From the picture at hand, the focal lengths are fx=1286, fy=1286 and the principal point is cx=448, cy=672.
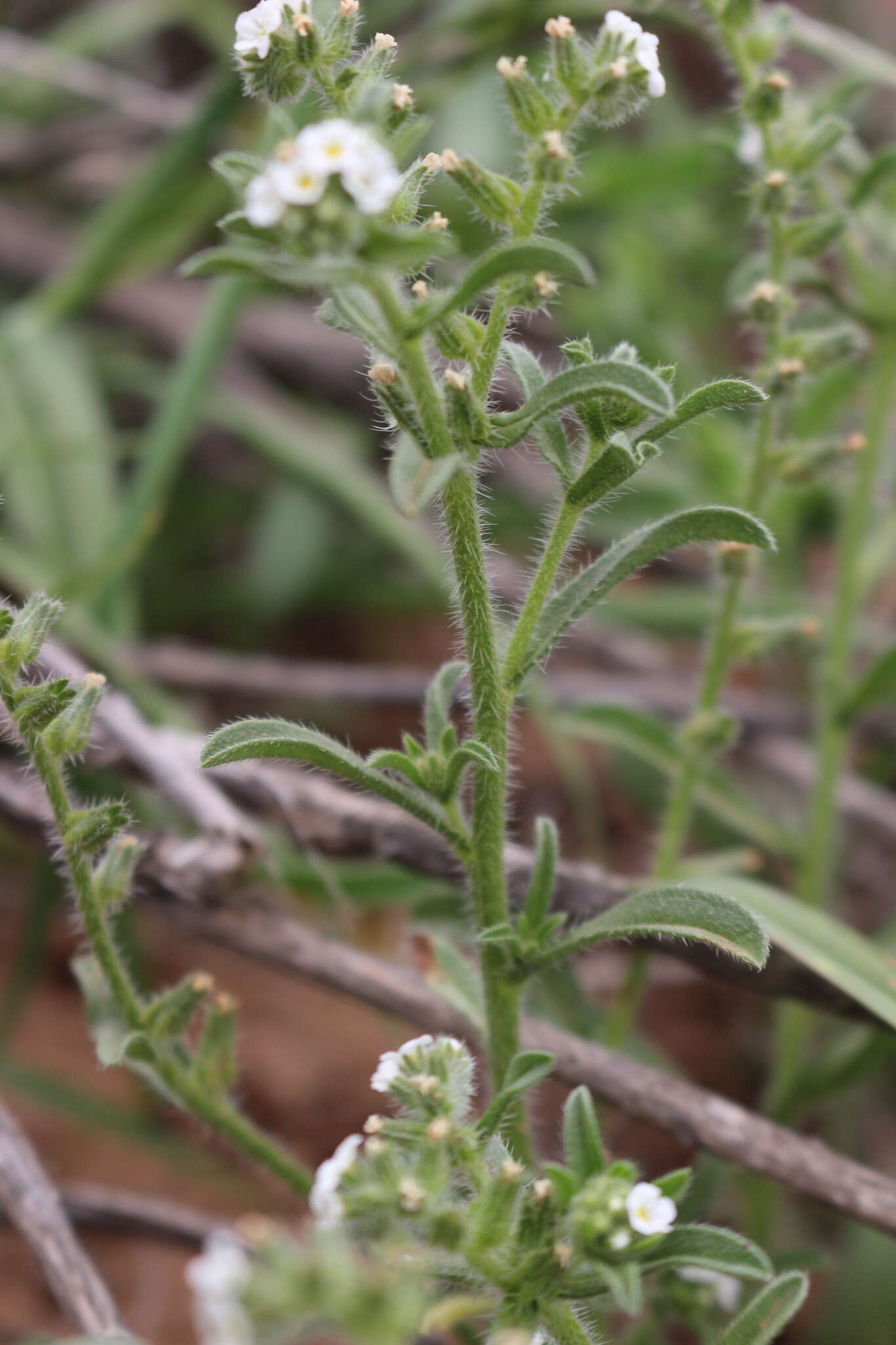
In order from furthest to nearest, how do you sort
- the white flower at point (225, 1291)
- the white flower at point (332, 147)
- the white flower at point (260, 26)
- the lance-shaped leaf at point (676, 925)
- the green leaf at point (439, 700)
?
the green leaf at point (439, 700), the lance-shaped leaf at point (676, 925), the white flower at point (260, 26), the white flower at point (332, 147), the white flower at point (225, 1291)

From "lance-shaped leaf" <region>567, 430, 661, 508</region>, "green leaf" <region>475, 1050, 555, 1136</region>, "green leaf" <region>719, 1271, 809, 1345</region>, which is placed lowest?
"green leaf" <region>719, 1271, 809, 1345</region>

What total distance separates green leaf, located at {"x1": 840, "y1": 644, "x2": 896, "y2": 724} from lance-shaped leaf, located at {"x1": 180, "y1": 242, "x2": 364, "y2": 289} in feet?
4.59

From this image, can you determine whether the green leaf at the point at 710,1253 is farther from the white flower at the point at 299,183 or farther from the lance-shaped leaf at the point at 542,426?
the white flower at the point at 299,183

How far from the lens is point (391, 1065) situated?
130 cm

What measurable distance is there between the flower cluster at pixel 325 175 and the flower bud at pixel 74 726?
0.56 m

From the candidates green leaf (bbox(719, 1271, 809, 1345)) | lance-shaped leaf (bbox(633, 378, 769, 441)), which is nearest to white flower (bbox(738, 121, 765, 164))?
lance-shaped leaf (bbox(633, 378, 769, 441))

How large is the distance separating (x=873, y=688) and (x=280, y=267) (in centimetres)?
150

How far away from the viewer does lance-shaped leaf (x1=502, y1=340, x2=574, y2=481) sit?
53.6 inches

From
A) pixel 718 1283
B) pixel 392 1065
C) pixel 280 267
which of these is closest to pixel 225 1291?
pixel 392 1065

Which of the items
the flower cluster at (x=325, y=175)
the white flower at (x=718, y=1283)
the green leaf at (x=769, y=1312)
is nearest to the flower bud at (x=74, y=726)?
the flower cluster at (x=325, y=175)

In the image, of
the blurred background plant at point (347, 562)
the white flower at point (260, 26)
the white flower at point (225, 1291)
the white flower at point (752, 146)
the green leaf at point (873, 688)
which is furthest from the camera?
the blurred background plant at point (347, 562)

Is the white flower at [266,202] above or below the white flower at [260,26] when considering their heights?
below

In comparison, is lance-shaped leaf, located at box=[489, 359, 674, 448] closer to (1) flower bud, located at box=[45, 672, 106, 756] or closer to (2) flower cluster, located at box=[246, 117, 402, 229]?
(2) flower cluster, located at box=[246, 117, 402, 229]

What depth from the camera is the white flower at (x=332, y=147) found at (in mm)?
1002
